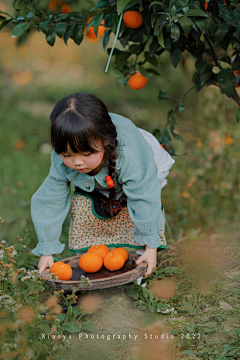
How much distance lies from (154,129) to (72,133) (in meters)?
0.78

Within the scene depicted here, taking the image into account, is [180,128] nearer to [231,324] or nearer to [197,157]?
[197,157]

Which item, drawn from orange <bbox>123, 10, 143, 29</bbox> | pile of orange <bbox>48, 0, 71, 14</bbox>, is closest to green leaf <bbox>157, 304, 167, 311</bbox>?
orange <bbox>123, 10, 143, 29</bbox>

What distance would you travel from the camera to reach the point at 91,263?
145 cm

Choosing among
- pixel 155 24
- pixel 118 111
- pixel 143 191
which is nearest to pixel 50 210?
pixel 143 191

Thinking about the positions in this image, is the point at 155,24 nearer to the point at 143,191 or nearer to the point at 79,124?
the point at 79,124

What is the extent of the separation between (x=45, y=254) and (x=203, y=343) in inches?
27.0

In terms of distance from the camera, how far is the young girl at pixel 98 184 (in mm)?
1318

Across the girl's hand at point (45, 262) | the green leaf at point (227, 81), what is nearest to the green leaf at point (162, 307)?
the girl's hand at point (45, 262)

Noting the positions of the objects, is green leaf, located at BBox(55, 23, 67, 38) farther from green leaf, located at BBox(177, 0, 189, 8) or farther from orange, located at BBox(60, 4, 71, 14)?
green leaf, located at BBox(177, 0, 189, 8)

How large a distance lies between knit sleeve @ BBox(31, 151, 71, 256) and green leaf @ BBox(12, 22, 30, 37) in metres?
0.48

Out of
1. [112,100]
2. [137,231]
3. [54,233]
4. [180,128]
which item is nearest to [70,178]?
[54,233]

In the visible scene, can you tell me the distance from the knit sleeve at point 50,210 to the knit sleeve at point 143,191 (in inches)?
10.0

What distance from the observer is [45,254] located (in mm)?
1546

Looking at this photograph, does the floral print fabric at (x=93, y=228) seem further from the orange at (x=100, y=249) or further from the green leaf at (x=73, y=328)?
the green leaf at (x=73, y=328)
